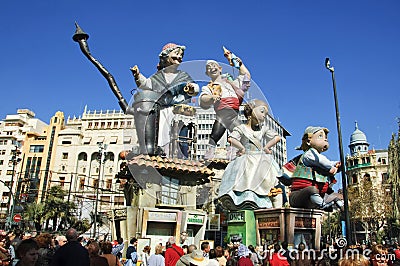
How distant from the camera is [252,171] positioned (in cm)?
1025

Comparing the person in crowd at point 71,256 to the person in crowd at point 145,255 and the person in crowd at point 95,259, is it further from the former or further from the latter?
the person in crowd at point 145,255

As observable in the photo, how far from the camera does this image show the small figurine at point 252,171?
10.2m

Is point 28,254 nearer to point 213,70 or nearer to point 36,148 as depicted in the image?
point 213,70

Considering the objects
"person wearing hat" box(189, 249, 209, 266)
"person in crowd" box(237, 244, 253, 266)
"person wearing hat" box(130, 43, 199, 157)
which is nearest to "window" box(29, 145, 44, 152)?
"person wearing hat" box(130, 43, 199, 157)

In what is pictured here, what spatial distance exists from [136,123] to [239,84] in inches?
112

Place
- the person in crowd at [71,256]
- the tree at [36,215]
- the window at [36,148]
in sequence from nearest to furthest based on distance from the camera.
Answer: the person in crowd at [71,256]
the tree at [36,215]
the window at [36,148]

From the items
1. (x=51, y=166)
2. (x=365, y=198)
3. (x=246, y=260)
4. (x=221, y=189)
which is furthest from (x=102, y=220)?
(x=246, y=260)

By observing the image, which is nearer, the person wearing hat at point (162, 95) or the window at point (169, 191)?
the person wearing hat at point (162, 95)

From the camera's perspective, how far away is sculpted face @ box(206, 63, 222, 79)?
6.64m

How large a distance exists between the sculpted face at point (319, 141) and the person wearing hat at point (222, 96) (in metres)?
Answer: 2.63

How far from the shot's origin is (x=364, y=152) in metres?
73.4

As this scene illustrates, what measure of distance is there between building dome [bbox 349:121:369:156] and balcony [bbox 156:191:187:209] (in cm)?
7009

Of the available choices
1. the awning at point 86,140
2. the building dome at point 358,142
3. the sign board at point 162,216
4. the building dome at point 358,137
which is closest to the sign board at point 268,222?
the sign board at point 162,216

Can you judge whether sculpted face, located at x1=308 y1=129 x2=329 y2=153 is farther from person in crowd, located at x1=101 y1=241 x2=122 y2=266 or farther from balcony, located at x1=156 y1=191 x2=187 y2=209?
person in crowd, located at x1=101 y1=241 x2=122 y2=266
